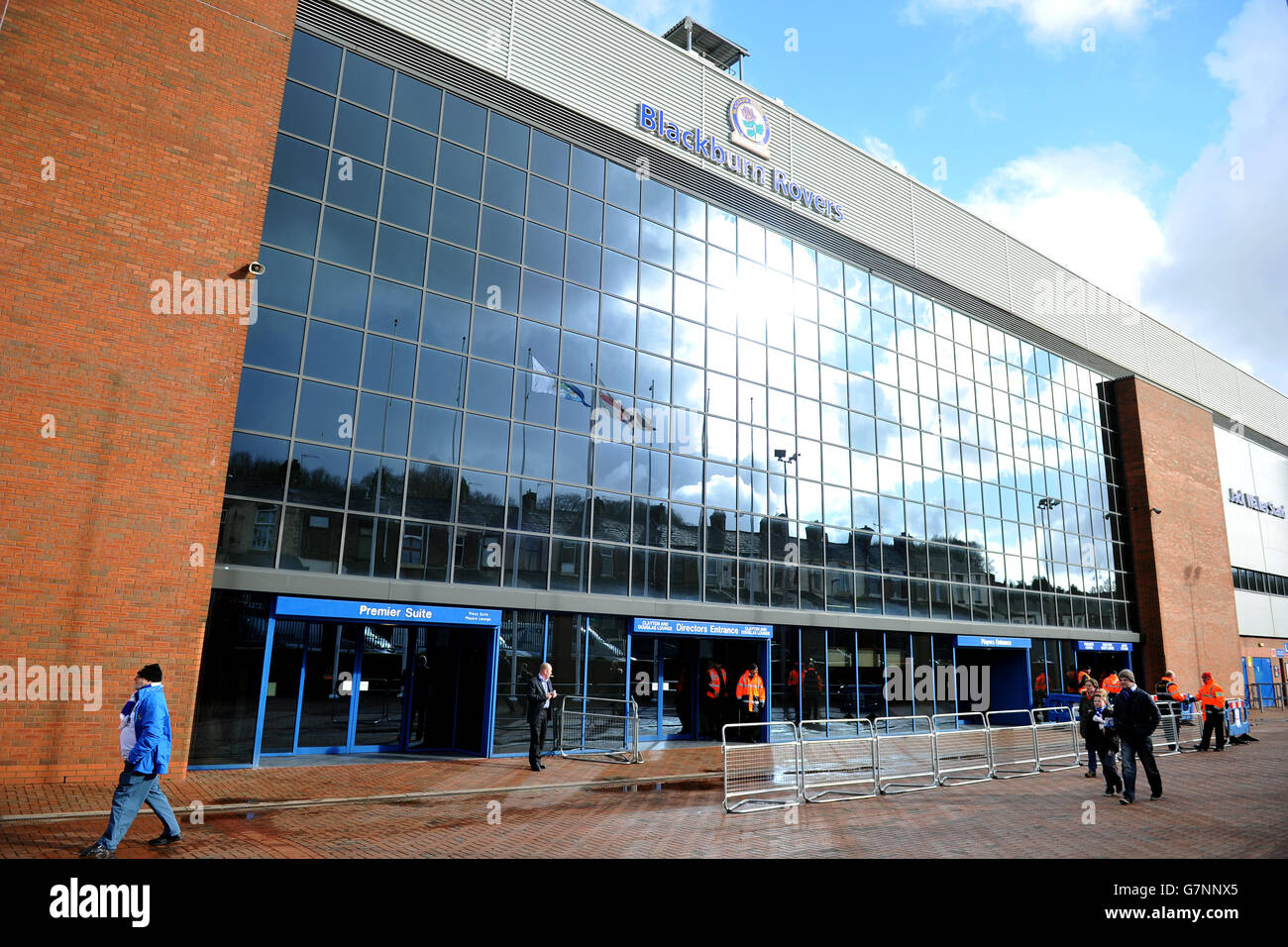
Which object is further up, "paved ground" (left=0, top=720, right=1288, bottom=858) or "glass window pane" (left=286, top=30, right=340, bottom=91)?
"glass window pane" (left=286, top=30, right=340, bottom=91)

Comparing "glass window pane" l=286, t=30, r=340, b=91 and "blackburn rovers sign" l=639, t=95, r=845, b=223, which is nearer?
"glass window pane" l=286, t=30, r=340, b=91

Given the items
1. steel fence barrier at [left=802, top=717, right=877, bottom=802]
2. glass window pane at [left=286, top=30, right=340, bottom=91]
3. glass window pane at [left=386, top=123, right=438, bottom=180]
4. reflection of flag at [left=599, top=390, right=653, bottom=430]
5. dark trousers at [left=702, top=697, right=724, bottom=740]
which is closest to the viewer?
steel fence barrier at [left=802, top=717, right=877, bottom=802]

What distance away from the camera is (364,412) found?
15703 mm

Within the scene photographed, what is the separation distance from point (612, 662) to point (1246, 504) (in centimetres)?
3860

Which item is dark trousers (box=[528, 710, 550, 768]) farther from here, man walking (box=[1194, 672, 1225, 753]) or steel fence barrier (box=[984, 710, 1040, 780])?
man walking (box=[1194, 672, 1225, 753])

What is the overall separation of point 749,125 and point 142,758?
21523 mm

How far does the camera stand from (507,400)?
57.8 feet

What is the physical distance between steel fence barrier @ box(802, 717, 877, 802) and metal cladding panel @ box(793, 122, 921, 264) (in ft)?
54.5

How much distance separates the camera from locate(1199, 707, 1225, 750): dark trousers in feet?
62.0

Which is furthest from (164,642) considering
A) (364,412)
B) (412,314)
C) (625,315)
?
(625,315)

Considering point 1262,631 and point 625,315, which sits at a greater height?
point 625,315

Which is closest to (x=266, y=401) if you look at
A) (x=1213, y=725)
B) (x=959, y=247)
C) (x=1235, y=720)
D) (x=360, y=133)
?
(x=360, y=133)

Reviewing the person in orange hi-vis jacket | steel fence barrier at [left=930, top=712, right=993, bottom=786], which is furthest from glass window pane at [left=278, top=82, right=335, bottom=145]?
steel fence barrier at [left=930, top=712, right=993, bottom=786]

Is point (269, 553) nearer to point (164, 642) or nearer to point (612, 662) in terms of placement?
point (164, 642)
